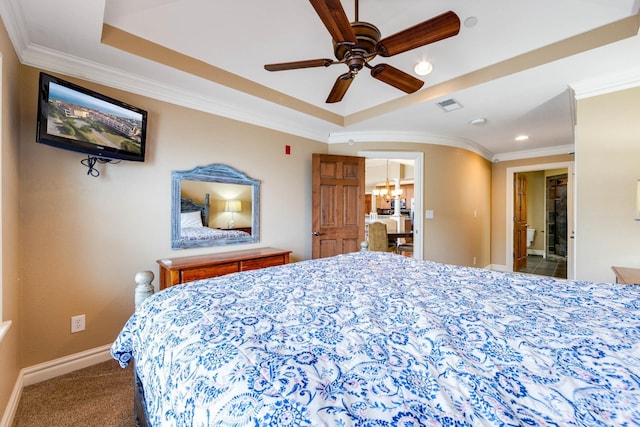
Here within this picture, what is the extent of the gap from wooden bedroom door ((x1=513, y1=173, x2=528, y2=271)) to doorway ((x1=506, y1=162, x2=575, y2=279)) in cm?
6

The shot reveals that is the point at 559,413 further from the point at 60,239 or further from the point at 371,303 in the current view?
the point at 60,239

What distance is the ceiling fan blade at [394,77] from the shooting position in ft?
6.20

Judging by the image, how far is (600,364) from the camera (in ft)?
2.32

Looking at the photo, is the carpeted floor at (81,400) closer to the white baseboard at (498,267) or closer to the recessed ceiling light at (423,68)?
the recessed ceiling light at (423,68)

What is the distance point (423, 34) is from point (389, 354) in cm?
165

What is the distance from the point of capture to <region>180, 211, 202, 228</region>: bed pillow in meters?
2.66

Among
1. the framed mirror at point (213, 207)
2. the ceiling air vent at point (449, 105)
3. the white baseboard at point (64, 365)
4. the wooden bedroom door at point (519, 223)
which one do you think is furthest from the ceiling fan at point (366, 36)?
the wooden bedroom door at point (519, 223)

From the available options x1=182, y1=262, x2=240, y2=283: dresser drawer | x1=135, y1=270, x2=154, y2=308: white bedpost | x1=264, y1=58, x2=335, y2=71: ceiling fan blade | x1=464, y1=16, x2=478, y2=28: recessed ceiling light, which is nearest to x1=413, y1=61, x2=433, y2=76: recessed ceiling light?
x1=464, y1=16, x2=478, y2=28: recessed ceiling light

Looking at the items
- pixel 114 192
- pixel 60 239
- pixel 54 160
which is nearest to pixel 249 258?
pixel 114 192

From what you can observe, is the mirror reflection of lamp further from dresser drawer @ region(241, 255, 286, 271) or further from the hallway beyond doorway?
the hallway beyond doorway

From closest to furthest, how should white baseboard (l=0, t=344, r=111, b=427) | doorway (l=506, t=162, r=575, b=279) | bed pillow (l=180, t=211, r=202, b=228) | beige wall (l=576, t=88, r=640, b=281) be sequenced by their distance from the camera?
1. white baseboard (l=0, t=344, r=111, b=427)
2. beige wall (l=576, t=88, r=640, b=281)
3. bed pillow (l=180, t=211, r=202, b=228)
4. doorway (l=506, t=162, r=575, b=279)

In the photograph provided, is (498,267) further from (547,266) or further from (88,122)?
(88,122)

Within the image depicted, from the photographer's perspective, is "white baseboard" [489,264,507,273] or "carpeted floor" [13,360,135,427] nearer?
"carpeted floor" [13,360,135,427]

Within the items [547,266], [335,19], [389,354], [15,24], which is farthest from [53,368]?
[547,266]
